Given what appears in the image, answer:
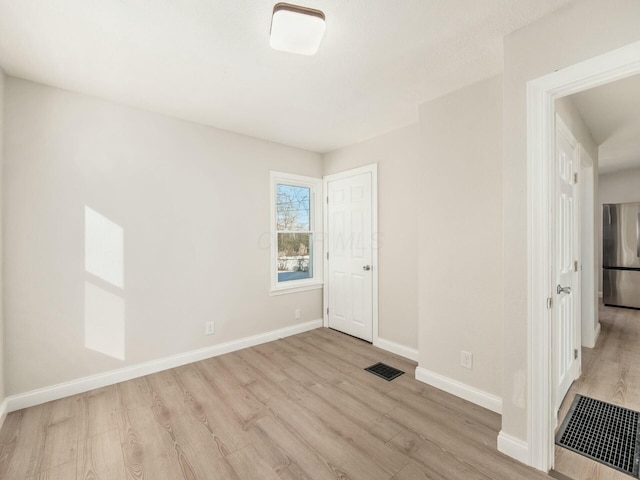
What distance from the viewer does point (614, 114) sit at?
2.72m

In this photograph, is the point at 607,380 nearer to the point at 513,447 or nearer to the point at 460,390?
the point at 460,390

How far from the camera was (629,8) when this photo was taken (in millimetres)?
1315

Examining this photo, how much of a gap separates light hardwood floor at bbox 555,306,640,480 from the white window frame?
9.27 feet

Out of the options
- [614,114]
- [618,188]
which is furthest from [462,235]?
[618,188]

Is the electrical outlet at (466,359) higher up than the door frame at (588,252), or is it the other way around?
the door frame at (588,252)

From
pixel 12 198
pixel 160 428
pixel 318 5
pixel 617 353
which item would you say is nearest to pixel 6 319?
pixel 12 198

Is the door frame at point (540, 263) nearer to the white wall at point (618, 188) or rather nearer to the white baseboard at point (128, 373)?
the white baseboard at point (128, 373)

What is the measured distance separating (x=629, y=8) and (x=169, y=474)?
10.8 feet

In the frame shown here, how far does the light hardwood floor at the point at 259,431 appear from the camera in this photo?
5.30 feet

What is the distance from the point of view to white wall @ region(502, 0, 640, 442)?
151 centimetres

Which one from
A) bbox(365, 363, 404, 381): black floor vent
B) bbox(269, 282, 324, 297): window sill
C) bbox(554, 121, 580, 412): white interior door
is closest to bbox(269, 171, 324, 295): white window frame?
bbox(269, 282, 324, 297): window sill

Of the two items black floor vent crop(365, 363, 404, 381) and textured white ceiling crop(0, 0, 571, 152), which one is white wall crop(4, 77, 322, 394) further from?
black floor vent crop(365, 363, 404, 381)

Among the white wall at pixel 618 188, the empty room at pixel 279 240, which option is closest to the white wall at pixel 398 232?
the empty room at pixel 279 240

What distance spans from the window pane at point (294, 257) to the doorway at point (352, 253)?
0.26 m
